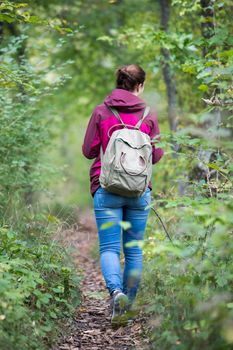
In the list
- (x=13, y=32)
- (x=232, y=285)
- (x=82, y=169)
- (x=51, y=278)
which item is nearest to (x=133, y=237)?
(x=51, y=278)

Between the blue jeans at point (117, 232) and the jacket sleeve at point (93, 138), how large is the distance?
32cm

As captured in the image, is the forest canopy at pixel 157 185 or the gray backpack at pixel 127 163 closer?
the forest canopy at pixel 157 185

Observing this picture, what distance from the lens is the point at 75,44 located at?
12.6m

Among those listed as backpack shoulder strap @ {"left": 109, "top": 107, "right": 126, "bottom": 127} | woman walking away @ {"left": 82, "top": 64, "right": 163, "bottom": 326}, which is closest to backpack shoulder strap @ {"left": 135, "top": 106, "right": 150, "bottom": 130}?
woman walking away @ {"left": 82, "top": 64, "right": 163, "bottom": 326}

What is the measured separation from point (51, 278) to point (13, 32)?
6240 millimetres

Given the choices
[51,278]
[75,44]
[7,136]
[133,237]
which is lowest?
[51,278]

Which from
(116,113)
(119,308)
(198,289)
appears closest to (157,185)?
(116,113)

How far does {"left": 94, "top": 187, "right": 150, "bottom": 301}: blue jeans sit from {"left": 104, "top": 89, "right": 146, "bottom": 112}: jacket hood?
67cm

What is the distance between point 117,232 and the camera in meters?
4.63

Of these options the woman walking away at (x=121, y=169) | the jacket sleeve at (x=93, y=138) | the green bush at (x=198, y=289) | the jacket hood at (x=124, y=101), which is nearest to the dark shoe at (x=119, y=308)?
the woman walking away at (x=121, y=169)

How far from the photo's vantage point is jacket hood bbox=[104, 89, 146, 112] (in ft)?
14.8

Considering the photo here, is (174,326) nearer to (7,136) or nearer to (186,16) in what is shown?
(7,136)

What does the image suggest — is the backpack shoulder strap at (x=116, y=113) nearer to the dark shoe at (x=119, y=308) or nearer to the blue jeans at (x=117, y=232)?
the blue jeans at (x=117, y=232)

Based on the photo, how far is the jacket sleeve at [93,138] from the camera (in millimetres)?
4547
